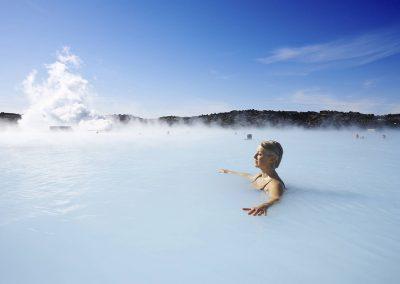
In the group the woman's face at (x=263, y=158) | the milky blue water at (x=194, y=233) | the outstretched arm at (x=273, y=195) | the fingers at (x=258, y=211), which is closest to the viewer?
the milky blue water at (x=194, y=233)

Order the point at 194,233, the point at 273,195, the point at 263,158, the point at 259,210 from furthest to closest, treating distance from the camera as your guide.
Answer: the point at 273,195, the point at 263,158, the point at 259,210, the point at 194,233

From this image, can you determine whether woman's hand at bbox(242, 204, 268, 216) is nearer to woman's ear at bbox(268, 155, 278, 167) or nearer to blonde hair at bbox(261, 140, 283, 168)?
woman's ear at bbox(268, 155, 278, 167)

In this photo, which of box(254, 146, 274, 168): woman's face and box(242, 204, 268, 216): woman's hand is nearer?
box(242, 204, 268, 216): woman's hand

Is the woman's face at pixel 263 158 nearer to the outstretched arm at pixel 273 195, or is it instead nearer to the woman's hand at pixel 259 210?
the outstretched arm at pixel 273 195

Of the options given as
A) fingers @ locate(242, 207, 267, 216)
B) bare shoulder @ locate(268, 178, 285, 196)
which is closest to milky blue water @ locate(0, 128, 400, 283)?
fingers @ locate(242, 207, 267, 216)

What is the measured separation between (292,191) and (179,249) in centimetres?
369

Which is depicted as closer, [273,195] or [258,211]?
[258,211]

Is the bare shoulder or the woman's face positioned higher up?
the woman's face

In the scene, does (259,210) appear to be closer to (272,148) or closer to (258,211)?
(258,211)

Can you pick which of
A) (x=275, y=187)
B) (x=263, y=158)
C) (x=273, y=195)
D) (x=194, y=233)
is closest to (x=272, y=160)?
(x=263, y=158)

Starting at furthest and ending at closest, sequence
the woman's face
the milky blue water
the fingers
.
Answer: the woman's face, the fingers, the milky blue water

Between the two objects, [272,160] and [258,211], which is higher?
[272,160]

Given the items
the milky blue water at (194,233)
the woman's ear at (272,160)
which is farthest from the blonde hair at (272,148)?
the milky blue water at (194,233)

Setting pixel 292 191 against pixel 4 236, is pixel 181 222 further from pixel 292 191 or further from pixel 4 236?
pixel 292 191
